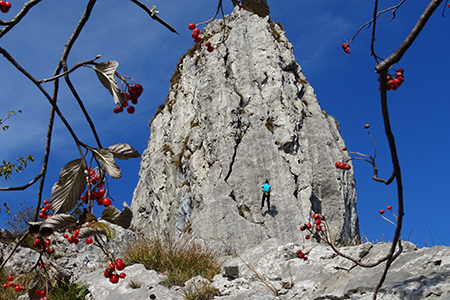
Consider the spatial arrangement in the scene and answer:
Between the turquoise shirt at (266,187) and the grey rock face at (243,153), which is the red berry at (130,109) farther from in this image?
the turquoise shirt at (266,187)

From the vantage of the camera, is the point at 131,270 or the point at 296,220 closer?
the point at 131,270

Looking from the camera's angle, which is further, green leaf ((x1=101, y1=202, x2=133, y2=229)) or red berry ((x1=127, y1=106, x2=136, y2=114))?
red berry ((x1=127, y1=106, x2=136, y2=114))

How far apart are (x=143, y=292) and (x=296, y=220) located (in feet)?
34.4

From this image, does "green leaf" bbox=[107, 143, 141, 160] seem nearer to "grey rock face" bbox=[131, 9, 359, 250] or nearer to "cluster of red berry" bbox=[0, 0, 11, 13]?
"cluster of red berry" bbox=[0, 0, 11, 13]

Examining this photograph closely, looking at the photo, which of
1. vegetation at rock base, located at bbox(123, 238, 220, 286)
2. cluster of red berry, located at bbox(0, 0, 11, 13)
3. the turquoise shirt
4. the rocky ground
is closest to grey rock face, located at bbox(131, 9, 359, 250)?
the turquoise shirt

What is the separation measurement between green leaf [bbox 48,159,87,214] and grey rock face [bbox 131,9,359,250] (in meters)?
12.1

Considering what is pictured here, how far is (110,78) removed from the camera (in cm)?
124

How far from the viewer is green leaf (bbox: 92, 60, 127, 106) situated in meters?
1.22

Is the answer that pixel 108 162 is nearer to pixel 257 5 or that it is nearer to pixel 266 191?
pixel 257 5

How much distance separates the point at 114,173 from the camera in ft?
4.10

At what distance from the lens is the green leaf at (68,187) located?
1202 millimetres

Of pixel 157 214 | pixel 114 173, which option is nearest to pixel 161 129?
pixel 157 214

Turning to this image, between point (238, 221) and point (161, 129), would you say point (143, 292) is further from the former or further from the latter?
point (161, 129)

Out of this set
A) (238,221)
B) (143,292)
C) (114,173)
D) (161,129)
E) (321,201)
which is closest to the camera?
(114,173)
